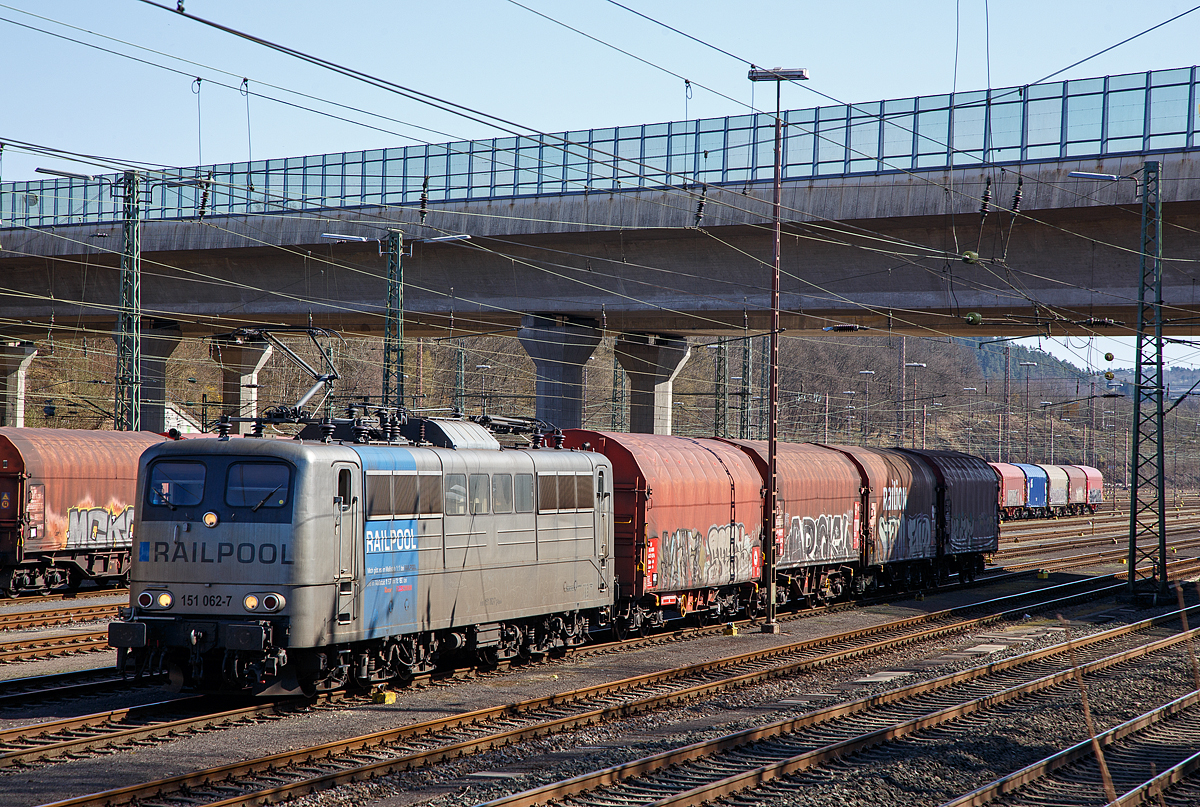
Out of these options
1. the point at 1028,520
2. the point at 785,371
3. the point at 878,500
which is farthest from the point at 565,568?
the point at 785,371

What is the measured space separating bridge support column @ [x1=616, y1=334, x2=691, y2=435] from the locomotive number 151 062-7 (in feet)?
100

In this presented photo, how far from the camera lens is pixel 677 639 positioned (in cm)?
2162

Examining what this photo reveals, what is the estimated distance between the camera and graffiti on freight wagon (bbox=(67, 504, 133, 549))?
2627 cm

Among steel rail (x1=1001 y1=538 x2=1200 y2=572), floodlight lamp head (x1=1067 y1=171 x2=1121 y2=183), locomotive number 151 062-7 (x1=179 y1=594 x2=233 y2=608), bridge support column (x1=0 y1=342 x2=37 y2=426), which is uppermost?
floodlight lamp head (x1=1067 y1=171 x2=1121 y2=183)

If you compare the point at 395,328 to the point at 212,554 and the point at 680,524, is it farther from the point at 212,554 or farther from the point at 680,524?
the point at 212,554

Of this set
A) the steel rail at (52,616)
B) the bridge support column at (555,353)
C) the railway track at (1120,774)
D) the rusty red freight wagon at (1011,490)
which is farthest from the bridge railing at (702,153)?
the rusty red freight wagon at (1011,490)

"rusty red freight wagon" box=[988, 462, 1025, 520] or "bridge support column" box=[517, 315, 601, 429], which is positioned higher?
"bridge support column" box=[517, 315, 601, 429]

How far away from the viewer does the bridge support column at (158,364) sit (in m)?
47.3

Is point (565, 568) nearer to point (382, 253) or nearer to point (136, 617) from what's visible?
point (136, 617)

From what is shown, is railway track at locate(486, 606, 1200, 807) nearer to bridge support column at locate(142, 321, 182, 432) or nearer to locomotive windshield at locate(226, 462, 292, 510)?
locomotive windshield at locate(226, 462, 292, 510)

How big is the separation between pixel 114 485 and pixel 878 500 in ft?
60.5

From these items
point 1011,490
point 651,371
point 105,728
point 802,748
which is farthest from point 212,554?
point 1011,490

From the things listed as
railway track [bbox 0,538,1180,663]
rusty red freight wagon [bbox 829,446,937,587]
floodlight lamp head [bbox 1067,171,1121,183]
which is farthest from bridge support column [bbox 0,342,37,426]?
floodlight lamp head [bbox 1067,171,1121,183]

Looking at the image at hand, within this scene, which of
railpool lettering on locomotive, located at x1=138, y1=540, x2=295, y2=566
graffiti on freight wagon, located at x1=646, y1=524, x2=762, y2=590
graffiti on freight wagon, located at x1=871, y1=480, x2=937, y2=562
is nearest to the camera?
railpool lettering on locomotive, located at x1=138, y1=540, x2=295, y2=566
